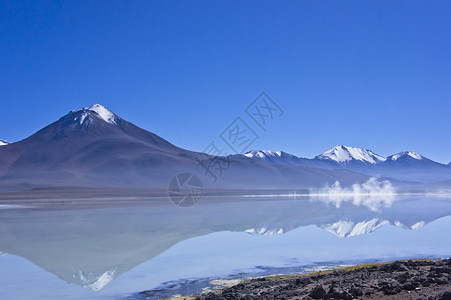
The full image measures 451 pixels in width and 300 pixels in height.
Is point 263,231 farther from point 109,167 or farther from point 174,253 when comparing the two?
point 109,167

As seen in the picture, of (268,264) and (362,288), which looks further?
(268,264)

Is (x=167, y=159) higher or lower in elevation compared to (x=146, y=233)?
higher

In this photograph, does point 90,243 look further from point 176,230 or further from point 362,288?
point 362,288

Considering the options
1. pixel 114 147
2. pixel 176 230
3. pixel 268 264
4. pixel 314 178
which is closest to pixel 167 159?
pixel 114 147

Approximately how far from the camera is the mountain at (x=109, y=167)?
5221 inches

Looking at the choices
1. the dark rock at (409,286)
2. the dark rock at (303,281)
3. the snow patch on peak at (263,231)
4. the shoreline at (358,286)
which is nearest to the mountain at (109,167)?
the snow patch on peak at (263,231)

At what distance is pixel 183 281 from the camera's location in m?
11.1

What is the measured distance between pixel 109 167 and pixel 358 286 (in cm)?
14719

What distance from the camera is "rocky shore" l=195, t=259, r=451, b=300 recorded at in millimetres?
7875

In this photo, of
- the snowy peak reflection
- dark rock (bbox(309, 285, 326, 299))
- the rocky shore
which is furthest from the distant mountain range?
dark rock (bbox(309, 285, 326, 299))

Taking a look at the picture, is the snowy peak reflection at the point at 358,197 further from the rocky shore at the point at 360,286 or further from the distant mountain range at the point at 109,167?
the distant mountain range at the point at 109,167

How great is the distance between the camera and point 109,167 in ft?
491

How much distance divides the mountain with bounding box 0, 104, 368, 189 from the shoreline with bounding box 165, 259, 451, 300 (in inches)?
4288

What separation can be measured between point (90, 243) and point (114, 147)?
162 metres
